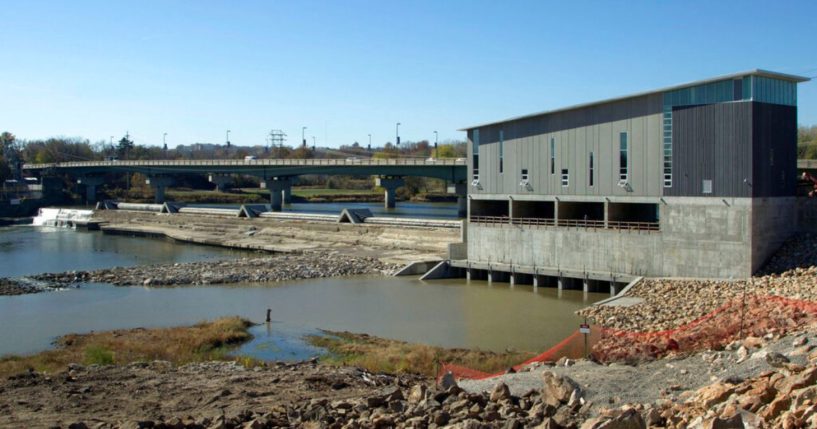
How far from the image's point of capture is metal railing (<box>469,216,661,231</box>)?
122 feet

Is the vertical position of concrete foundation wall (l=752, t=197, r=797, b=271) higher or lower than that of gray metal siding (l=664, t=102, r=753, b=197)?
lower

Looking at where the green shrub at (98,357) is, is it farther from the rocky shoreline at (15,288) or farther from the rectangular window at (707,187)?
the rectangular window at (707,187)

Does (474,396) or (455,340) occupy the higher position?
(474,396)

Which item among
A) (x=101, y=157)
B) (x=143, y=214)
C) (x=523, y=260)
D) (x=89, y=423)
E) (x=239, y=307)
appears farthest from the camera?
(x=101, y=157)

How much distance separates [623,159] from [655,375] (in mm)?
22993

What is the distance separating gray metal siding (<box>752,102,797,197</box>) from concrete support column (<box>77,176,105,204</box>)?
10944 cm

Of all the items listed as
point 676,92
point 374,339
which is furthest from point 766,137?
point 374,339

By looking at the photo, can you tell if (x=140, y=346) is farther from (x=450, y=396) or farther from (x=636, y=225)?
(x=636, y=225)

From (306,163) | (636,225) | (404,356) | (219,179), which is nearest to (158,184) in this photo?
(219,179)

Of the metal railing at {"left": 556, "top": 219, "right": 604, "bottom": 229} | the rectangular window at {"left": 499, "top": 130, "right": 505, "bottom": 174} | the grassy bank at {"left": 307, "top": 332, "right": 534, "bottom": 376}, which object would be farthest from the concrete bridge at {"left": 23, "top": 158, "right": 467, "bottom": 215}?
the grassy bank at {"left": 307, "top": 332, "right": 534, "bottom": 376}

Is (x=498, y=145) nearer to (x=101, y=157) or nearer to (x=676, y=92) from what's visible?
(x=676, y=92)

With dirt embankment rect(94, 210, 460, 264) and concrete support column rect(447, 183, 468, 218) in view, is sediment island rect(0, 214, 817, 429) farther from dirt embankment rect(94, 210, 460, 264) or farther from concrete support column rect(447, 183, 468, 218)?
concrete support column rect(447, 183, 468, 218)

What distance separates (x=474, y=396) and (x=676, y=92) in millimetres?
25135

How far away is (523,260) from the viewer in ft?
136
